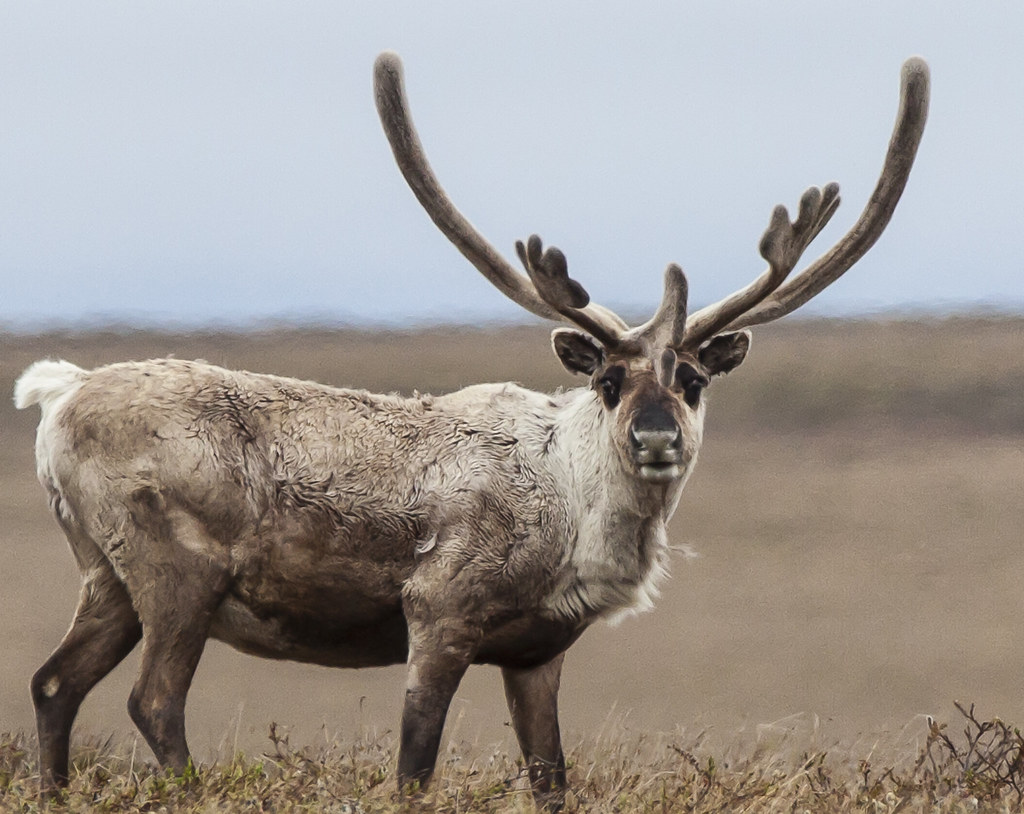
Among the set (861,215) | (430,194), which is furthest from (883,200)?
(430,194)

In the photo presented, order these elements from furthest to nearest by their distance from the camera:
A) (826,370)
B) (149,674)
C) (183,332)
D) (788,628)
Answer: (183,332), (826,370), (788,628), (149,674)

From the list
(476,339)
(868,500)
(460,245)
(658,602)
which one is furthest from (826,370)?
(460,245)

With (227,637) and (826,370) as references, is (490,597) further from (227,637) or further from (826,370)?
(826,370)

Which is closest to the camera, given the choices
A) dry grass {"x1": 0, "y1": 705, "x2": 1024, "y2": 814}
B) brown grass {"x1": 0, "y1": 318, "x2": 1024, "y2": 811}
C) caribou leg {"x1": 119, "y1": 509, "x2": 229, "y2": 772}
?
dry grass {"x1": 0, "y1": 705, "x2": 1024, "y2": 814}

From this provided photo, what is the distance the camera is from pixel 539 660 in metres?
7.87

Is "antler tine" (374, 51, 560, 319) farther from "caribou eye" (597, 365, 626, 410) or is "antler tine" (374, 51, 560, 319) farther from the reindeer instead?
"caribou eye" (597, 365, 626, 410)

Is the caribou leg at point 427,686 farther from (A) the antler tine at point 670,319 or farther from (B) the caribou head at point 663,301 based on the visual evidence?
(A) the antler tine at point 670,319

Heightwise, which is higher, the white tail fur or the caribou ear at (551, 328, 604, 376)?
the caribou ear at (551, 328, 604, 376)

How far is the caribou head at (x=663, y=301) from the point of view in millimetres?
7426

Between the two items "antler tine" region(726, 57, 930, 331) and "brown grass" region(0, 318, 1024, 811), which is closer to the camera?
"antler tine" region(726, 57, 930, 331)

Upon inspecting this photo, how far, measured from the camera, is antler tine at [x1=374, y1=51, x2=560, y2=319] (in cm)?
835

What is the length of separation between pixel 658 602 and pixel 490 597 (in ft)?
32.9

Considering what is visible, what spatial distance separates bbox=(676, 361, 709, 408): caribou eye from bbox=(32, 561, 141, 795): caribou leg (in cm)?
249

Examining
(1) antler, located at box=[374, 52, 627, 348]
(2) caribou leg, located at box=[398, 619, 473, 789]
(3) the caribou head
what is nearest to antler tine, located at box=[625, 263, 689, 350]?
(3) the caribou head
